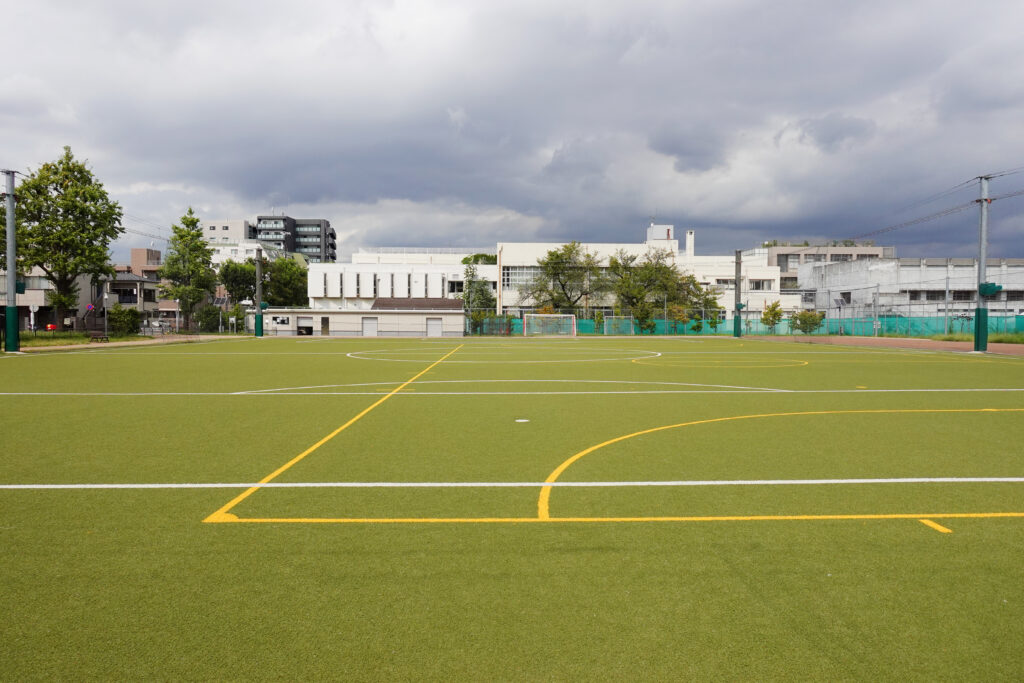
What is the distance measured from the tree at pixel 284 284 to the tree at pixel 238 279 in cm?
234

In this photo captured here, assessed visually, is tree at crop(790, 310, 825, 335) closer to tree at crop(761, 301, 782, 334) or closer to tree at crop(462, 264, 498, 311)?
tree at crop(761, 301, 782, 334)

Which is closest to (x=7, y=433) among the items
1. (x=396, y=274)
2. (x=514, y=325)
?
(x=514, y=325)

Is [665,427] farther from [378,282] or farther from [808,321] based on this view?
[378,282]

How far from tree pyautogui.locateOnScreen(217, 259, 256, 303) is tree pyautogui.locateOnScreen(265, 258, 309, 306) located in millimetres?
2341

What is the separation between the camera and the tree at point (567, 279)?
276ft

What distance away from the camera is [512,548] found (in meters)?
5.06

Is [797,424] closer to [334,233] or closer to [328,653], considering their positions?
A: [328,653]

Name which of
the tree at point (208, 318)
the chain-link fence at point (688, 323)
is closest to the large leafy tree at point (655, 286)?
the chain-link fence at point (688, 323)

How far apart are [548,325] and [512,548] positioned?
69464 mm

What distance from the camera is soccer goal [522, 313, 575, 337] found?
242 ft

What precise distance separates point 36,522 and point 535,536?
4406 millimetres

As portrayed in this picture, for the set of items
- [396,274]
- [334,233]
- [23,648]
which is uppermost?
[334,233]

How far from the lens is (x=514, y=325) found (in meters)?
72.8

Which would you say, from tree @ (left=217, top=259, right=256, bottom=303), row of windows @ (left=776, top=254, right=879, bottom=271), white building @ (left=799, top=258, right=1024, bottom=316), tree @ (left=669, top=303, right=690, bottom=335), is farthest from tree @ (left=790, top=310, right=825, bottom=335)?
tree @ (left=217, top=259, right=256, bottom=303)
